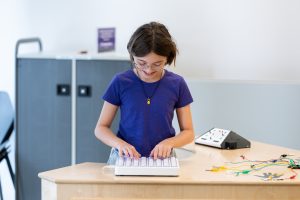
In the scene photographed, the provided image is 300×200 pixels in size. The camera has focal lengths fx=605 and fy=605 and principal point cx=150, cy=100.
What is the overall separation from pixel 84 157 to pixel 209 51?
3.94 feet

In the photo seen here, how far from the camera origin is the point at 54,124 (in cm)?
447

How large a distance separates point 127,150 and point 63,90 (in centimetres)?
211

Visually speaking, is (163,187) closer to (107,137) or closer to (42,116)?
(107,137)

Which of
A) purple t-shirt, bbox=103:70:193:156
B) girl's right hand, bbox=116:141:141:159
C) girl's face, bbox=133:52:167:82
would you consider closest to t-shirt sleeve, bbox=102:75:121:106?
purple t-shirt, bbox=103:70:193:156

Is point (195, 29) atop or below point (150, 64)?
atop

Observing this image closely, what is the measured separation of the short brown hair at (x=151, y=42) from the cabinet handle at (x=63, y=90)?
1.96m

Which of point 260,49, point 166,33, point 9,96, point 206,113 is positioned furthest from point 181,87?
point 9,96

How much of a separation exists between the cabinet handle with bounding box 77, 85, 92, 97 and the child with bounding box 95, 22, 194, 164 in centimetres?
169

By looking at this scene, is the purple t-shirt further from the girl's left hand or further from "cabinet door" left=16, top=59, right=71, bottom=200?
"cabinet door" left=16, top=59, right=71, bottom=200

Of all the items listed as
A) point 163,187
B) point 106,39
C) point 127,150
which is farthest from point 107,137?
point 106,39

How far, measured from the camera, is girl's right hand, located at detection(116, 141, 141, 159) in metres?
2.37

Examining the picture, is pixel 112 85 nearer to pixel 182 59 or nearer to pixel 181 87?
pixel 181 87

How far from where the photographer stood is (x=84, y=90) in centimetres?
434

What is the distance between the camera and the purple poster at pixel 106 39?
4375mm
